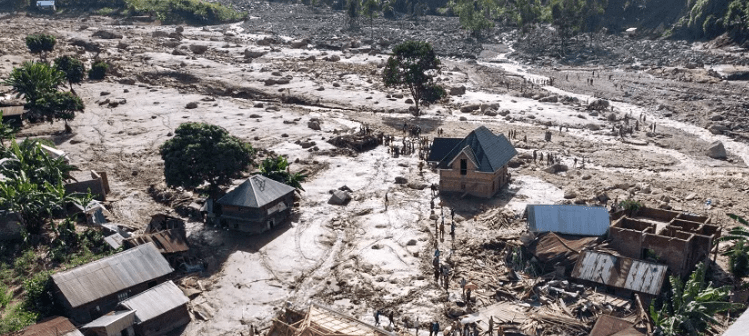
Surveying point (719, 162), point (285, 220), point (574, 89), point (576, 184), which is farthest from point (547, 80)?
point (285, 220)

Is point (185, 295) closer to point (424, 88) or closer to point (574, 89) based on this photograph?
point (424, 88)

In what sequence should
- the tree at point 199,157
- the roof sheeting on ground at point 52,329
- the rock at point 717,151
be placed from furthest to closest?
the rock at point 717,151
the tree at point 199,157
the roof sheeting on ground at point 52,329

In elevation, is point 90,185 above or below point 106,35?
below

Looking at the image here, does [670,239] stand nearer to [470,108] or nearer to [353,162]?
[353,162]

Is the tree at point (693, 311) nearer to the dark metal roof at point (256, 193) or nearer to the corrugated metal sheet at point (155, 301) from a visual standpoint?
the corrugated metal sheet at point (155, 301)

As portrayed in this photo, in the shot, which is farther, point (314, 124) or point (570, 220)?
point (314, 124)

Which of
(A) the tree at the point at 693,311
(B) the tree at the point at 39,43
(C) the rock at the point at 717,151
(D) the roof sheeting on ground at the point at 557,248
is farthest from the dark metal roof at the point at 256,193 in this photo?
(B) the tree at the point at 39,43

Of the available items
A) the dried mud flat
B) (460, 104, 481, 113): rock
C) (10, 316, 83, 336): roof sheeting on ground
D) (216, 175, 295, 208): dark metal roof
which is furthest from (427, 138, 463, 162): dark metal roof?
(10, 316, 83, 336): roof sheeting on ground

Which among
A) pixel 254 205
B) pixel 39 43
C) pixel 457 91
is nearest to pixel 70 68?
pixel 39 43
